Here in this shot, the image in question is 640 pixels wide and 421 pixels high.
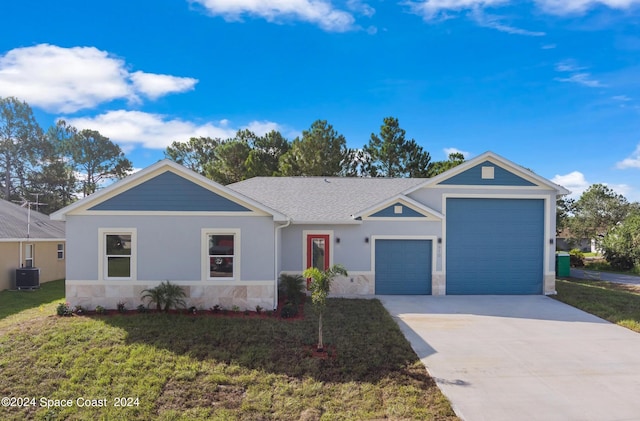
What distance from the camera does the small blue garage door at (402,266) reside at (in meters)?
14.4

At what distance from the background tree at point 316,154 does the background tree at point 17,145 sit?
86.2ft

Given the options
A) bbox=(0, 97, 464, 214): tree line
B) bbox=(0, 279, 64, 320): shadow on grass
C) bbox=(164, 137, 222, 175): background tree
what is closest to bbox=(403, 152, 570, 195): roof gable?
bbox=(0, 279, 64, 320): shadow on grass

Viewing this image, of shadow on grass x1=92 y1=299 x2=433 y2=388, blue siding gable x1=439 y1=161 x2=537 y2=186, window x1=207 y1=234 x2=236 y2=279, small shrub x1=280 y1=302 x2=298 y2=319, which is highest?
blue siding gable x1=439 y1=161 x2=537 y2=186

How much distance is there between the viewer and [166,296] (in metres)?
10.8

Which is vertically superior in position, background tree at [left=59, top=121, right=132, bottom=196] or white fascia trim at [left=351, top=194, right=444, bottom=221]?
background tree at [left=59, top=121, right=132, bottom=196]

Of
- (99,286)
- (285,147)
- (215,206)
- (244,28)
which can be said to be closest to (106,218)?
(99,286)

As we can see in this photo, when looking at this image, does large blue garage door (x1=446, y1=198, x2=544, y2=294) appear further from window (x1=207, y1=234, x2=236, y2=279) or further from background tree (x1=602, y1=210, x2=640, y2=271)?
background tree (x1=602, y1=210, x2=640, y2=271)

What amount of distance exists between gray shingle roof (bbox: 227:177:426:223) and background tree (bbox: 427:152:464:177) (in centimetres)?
1347

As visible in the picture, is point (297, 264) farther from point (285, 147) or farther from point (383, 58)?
point (285, 147)

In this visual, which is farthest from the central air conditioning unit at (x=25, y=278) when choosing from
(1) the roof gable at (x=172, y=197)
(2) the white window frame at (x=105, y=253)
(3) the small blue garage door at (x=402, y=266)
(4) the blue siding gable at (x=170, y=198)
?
(3) the small blue garage door at (x=402, y=266)

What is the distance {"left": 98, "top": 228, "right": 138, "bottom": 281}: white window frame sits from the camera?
434 inches

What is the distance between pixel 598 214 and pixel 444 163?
1934 cm

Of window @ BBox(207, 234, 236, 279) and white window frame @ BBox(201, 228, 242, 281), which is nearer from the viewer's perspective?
white window frame @ BBox(201, 228, 242, 281)

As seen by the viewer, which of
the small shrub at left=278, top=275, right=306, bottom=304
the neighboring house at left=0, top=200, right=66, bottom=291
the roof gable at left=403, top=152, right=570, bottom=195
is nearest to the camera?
the small shrub at left=278, top=275, right=306, bottom=304
